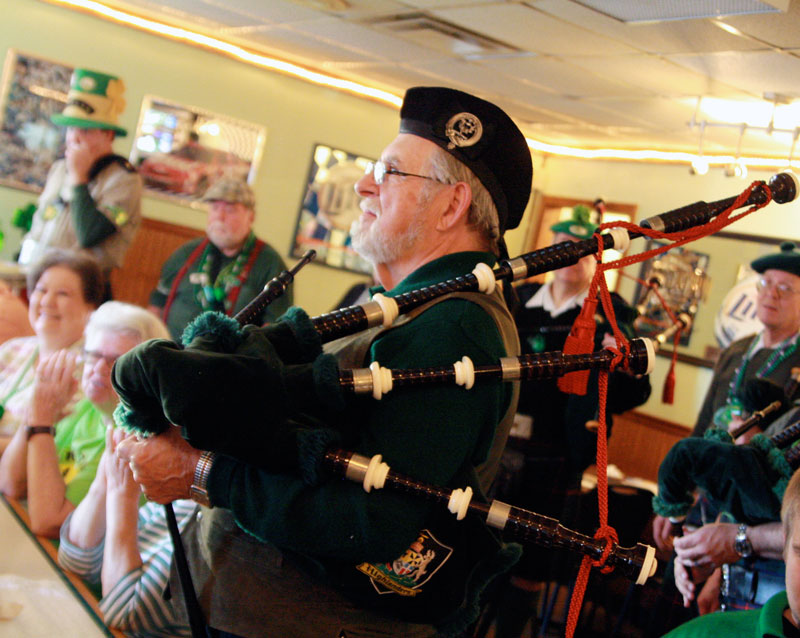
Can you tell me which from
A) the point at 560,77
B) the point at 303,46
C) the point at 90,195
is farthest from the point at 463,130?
the point at 303,46

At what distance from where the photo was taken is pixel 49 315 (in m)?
2.90

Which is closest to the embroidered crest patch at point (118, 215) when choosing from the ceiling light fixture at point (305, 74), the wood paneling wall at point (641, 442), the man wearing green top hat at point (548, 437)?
the man wearing green top hat at point (548, 437)

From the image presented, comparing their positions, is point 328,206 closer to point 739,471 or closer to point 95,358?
point 95,358

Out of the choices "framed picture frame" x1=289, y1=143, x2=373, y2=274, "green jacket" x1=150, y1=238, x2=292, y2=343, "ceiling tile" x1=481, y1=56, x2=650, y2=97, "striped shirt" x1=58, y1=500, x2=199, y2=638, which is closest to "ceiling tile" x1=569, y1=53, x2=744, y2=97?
"ceiling tile" x1=481, y1=56, x2=650, y2=97

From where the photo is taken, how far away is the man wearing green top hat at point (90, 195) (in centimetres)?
400

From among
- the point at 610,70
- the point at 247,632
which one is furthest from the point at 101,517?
the point at 610,70

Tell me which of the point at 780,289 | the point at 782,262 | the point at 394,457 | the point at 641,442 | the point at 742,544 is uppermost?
the point at 782,262

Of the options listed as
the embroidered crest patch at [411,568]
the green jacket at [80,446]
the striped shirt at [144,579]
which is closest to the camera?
the embroidered crest patch at [411,568]

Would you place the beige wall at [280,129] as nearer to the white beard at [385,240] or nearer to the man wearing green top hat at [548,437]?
the man wearing green top hat at [548,437]

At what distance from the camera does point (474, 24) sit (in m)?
4.64

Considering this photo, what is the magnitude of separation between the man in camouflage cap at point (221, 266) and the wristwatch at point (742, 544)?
7.66 ft

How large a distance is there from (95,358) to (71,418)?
0.22 meters

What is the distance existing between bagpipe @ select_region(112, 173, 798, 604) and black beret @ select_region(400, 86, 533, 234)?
237 millimetres

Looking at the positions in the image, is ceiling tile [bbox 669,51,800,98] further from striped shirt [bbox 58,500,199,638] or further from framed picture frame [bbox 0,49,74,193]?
framed picture frame [bbox 0,49,74,193]
